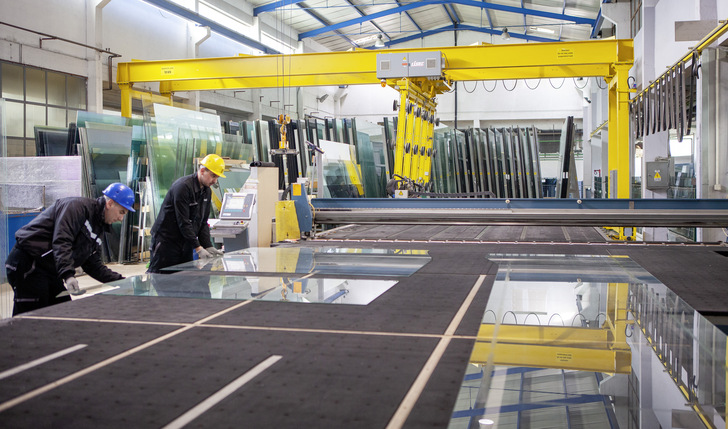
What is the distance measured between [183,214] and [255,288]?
1481mm

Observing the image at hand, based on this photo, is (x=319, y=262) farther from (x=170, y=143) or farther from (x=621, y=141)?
(x=621, y=141)

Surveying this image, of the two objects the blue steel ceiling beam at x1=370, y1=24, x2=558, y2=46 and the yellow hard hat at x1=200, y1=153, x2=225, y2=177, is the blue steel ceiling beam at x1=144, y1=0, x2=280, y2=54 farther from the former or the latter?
the yellow hard hat at x1=200, y1=153, x2=225, y2=177

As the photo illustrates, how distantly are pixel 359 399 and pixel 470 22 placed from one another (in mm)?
23845

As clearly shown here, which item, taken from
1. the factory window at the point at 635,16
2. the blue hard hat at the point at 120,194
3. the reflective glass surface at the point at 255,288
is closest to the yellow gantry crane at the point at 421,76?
the factory window at the point at 635,16

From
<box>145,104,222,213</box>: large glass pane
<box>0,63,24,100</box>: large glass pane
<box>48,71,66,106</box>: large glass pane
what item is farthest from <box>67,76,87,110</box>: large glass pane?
<box>145,104,222,213</box>: large glass pane

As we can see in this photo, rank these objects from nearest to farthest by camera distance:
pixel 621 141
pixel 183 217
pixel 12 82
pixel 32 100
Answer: pixel 183 217 < pixel 621 141 < pixel 12 82 < pixel 32 100

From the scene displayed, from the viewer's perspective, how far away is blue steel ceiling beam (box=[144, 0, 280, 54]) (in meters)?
14.4

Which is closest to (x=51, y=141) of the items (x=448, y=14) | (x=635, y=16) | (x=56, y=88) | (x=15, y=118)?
(x=15, y=118)

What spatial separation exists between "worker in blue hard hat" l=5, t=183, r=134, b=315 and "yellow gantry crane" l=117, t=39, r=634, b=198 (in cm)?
633

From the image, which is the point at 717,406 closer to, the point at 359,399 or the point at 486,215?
the point at 359,399

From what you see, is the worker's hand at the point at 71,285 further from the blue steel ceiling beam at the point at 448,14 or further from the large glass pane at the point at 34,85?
the blue steel ceiling beam at the point at 448,14

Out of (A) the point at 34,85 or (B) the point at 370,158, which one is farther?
(B) the point at 370,158

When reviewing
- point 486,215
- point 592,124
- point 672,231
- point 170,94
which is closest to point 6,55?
point 170,94

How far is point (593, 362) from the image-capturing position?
2.55 m
